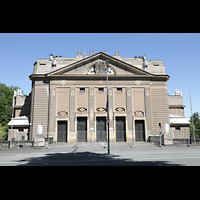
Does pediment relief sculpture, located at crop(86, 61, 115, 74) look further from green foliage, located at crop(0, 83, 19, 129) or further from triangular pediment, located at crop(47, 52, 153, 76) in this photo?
green foliage, located at crop(0, 83, 19, 129)

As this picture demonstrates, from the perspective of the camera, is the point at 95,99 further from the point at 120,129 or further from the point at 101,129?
the point at 120,129

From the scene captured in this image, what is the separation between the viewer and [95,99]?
32562mm

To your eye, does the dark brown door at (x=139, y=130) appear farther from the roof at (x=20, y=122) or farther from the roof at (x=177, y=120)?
the roof at (x=20, y=122)

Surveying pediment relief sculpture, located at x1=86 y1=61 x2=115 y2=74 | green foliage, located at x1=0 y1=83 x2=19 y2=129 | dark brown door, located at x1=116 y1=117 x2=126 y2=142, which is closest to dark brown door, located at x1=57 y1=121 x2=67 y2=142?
dark brown door, located at x1=116 y1=117 x2=126 y2=142

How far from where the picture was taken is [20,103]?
38.1m

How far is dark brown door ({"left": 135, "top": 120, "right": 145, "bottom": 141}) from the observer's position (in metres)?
31.8

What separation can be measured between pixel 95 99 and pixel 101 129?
5.19 meters

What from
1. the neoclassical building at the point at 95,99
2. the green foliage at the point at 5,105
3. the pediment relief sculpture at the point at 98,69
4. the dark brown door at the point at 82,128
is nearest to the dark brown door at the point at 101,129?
the neoclassical building at the point at 95,99

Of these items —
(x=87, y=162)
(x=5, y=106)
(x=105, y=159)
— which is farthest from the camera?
(x=5, y=106)

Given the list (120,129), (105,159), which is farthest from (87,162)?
(120,129)
